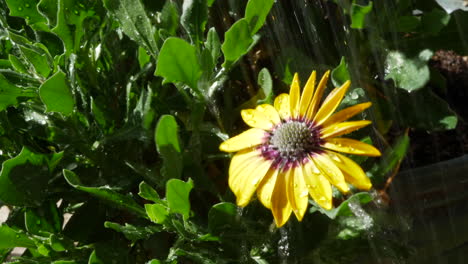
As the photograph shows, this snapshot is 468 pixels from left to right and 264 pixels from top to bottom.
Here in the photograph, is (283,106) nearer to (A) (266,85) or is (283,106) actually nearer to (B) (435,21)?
(A) (266,85)

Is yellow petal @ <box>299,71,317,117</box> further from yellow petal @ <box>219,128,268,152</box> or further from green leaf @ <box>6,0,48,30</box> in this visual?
green leaf @ <box>6,0,48,30</box>

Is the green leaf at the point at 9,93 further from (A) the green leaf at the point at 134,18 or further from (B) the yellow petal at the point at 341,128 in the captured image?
(B) the yellow petal at the point at 341,128

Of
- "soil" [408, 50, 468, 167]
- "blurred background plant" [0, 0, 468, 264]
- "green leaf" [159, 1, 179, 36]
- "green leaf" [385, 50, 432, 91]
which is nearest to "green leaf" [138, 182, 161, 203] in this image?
"blurred background plant" [0, 0, 468, 264]

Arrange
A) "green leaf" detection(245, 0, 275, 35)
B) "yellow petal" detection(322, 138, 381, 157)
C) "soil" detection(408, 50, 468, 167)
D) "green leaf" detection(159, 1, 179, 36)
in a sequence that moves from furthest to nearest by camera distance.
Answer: "soil" detection(408, 50, 468, 167)
"green leaf" detection(159, 1, 179, 36)
"green leaf" detection(245, 0, 275, 35)
"yellow petal" detection(322, 138, 381, 157)

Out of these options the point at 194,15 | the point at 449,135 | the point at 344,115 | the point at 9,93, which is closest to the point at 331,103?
the point at 344,115

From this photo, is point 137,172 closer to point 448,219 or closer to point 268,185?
point 268,185

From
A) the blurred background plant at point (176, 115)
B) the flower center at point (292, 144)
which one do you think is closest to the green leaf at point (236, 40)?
the blurred background plant at point (176, 115)
